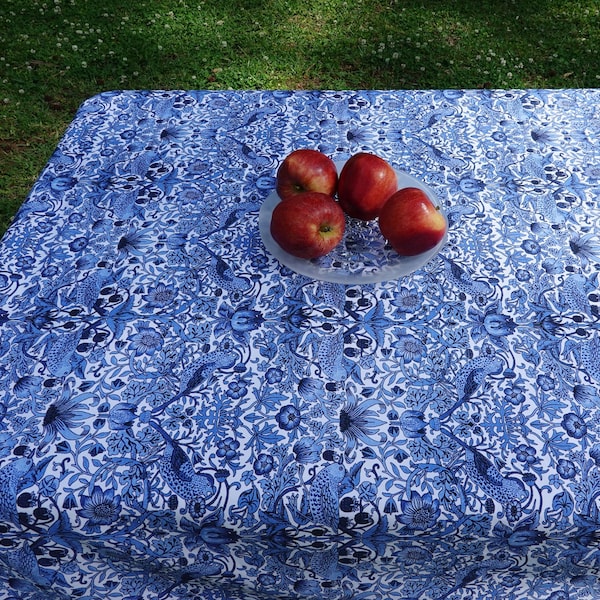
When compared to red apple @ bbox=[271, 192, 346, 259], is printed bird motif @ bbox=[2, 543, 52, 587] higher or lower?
lower

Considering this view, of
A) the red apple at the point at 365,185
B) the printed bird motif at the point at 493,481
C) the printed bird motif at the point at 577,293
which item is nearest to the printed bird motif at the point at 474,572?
the printed bird motif at the point at 493,481

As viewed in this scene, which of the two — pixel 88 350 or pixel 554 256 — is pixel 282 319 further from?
pixel 554 256

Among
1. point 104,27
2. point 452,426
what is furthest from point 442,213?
point 104,27

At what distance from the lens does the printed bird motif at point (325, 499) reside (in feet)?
3.95

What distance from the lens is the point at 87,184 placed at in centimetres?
183

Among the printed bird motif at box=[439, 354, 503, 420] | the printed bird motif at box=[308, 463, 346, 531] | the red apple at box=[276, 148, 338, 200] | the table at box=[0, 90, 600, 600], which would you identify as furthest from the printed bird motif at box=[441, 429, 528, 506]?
the red apple at box=[276, 148, 338, 200]

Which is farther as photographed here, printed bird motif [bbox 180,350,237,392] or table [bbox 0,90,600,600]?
printed bird motif [bbox 180,350,237,392]

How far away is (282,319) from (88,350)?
16.8 inches

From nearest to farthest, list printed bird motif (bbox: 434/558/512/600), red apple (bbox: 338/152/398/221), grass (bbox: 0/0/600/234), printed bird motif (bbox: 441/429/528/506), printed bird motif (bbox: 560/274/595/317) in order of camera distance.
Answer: printed bird motif (bbox: 441/429/528/506) → printed bird motif (bbox: 434/558/512/600) → printed bird motif (bbox: 560/274/595/317) → red apple (bbox: 338/152/398/221) → grass (bbox: 0/0/600/234)

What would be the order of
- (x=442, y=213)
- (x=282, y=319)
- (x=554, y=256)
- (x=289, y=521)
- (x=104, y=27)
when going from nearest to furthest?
(x=289, y=521)
(x=282, y=319)
(x=554, y=256)
(x=442, y=213)
(x=104, y=27)

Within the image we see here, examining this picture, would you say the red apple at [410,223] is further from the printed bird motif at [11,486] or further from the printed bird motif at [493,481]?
the printed bird motif at [11,486]

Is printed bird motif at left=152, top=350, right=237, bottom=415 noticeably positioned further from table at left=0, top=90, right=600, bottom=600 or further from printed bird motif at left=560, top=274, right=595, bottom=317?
printed bird motif at left=560, top=274, right=595, bottom=317

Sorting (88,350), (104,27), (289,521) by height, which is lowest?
(104,27)

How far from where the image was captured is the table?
1.21 metres
